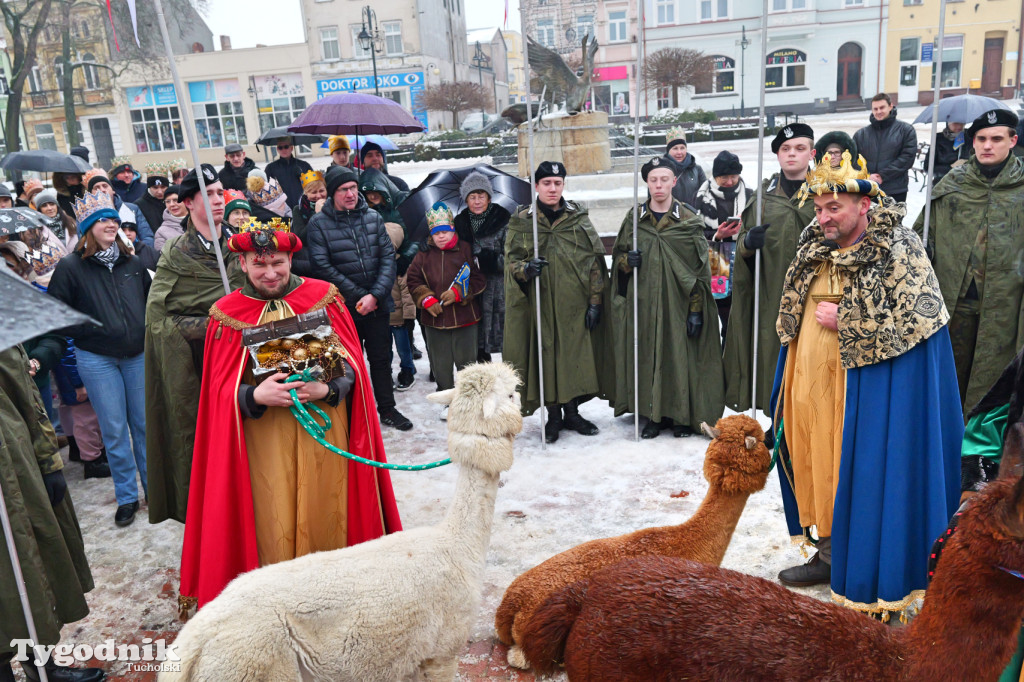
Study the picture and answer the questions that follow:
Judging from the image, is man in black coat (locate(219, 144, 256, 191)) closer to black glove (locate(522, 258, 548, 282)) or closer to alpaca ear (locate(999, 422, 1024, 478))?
black glove (locate(522, 258, 548, 282))

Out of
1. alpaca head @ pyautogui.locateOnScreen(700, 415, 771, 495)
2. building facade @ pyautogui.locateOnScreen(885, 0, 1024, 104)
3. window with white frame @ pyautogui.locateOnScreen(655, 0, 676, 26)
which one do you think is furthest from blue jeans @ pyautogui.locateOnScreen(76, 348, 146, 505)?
window with white frame @ pyautogui.locateOnScreen(655, 0, 676, 26)

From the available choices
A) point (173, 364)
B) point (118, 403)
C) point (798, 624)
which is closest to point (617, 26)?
point (118, 403)

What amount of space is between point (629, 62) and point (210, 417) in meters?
48.9

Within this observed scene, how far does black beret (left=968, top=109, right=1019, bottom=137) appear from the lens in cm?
471

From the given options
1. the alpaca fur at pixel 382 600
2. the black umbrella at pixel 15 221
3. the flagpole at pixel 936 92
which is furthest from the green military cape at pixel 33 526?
the flagpole at pixel 936 92

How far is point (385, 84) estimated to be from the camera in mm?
48062

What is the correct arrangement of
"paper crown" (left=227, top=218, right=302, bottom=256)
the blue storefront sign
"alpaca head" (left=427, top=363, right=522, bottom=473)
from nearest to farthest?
"alpaca head" (left=427, top=363, right=522, bottom=473)
"paper crown" (left=227, top=218, right=302, bottom=256)
the blue storefront sign

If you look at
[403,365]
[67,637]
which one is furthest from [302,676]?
[403,365]

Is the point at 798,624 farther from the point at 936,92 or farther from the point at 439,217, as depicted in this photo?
the point at 439,217

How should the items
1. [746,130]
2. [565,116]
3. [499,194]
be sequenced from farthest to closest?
[746,130] < [565,116] < [499,194]

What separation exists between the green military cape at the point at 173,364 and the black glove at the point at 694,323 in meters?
3.36

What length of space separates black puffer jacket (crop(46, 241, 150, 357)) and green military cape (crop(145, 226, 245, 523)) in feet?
2.30

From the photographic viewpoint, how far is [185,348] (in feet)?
13.6

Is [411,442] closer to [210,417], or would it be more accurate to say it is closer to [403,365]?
[403,365]
